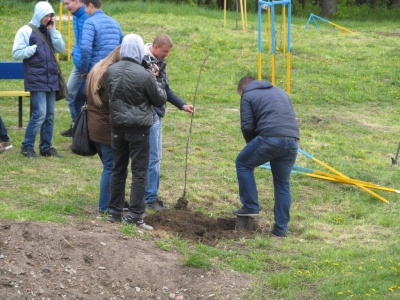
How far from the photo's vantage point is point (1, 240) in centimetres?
Answer: 596

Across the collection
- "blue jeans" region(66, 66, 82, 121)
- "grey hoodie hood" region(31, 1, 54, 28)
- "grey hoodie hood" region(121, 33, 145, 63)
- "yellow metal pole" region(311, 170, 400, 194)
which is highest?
"grey hoodie hood" region(31, 1, 54, 28)

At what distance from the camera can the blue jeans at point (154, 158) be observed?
26.1 ft

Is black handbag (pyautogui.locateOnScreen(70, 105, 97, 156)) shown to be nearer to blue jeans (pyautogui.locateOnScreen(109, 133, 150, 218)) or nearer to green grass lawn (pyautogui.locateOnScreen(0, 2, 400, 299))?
blue jeans (pyautogui.locateOnScreen(109, 133, 150, 218))

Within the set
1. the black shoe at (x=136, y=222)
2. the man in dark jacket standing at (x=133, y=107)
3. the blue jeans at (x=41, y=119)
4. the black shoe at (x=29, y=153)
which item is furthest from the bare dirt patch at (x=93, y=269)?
the black shoe at (x=29, y=153)

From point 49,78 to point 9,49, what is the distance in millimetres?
9765

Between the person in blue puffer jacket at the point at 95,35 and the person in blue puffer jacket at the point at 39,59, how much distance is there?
1.03ft

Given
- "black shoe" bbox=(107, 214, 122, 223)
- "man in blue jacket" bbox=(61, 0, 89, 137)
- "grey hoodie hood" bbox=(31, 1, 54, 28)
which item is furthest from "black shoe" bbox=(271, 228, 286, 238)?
"grey hoodie hood" bbox=(31, 1, 54, 28)

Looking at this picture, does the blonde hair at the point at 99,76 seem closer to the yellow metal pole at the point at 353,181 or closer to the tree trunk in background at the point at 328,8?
the yellow metal pole at the point at 353,181

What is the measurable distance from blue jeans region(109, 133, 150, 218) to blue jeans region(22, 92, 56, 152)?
2743 mm

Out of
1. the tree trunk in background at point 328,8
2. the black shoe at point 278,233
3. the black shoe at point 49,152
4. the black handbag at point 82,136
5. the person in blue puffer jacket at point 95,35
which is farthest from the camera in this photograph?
the tree trunk in background at point 328,8

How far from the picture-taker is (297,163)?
36.1 feet

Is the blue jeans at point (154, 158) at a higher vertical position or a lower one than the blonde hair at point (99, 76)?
lower

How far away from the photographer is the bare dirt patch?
18.6 feet

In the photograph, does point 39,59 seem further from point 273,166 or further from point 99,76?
point 273,166
